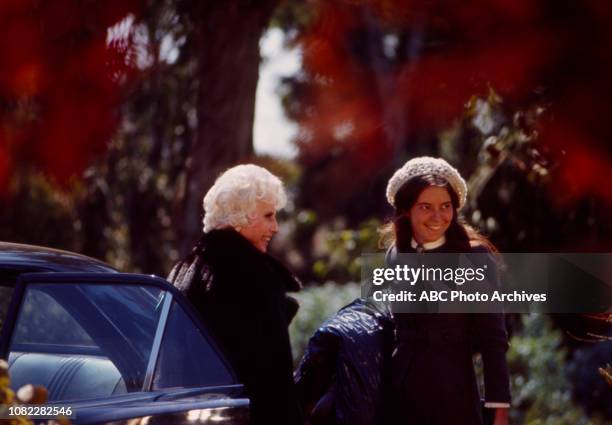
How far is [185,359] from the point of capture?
3918mm

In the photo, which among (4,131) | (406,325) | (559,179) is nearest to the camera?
(406,325)

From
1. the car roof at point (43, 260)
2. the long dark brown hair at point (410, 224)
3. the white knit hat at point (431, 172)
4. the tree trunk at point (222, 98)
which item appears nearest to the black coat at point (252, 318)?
the car roof at point (43, 260)

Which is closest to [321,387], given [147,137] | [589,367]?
[589,367]

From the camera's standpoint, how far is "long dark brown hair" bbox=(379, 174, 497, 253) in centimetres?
452

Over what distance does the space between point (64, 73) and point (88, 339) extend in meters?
5.66

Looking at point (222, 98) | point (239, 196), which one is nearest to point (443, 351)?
point (239, 196)

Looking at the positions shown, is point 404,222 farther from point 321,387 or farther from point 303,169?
point 303,169

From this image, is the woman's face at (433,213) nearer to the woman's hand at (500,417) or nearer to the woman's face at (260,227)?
the woman's face at (260,227)

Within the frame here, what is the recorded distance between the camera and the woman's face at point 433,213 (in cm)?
453

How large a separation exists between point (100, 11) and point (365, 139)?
533 inches

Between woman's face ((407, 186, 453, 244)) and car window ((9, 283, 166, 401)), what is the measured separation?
46.8 inches

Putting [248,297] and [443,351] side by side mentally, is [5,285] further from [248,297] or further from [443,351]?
[443,351]

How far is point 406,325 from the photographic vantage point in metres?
4.49

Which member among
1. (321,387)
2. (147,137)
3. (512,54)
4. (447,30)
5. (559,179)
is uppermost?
(147,137)
